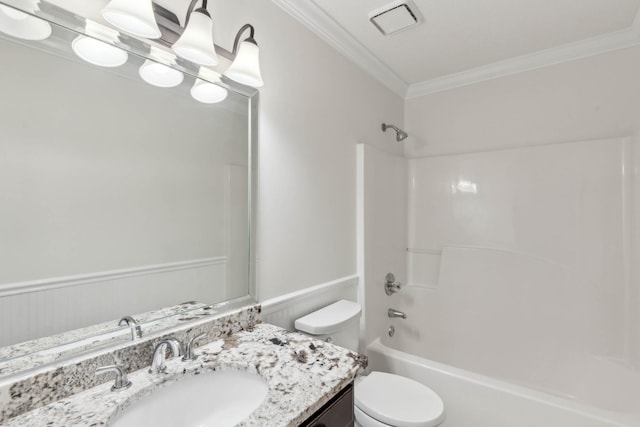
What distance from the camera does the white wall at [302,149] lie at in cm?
138

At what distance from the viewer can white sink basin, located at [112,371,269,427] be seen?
0.82 metres

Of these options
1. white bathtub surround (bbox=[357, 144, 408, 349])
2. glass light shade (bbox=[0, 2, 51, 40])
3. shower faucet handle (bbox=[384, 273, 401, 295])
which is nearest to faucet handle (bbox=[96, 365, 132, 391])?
glass light shade (bbox=[0, 2, 51, 40])

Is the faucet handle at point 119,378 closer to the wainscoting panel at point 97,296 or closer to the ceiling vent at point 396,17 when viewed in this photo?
the wainscoting panel at point 97,296

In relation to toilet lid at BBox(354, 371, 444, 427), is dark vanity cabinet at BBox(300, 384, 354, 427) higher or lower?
higher

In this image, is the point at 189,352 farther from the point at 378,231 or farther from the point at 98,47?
the point at 378,231

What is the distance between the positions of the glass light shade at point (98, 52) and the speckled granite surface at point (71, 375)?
0.83 meters

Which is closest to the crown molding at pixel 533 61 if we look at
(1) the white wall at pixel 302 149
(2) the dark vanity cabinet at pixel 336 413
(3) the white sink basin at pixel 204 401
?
(1) the white wall at pixel 302 149

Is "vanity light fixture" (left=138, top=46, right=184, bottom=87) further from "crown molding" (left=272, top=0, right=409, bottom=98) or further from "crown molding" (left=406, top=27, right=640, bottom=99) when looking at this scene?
"crown molding" (left=406, top=27, right=640, bottom=99)

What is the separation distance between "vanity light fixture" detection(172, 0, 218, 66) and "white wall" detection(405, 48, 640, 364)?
2.00 meters

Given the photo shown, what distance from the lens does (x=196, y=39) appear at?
991 mm

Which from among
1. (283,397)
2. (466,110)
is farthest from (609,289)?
(283,397)

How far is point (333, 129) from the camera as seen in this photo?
5.90ft

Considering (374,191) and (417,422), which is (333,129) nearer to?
(374,191)

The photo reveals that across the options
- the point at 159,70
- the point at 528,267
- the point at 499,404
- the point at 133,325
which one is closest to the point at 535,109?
the point at 528,267
